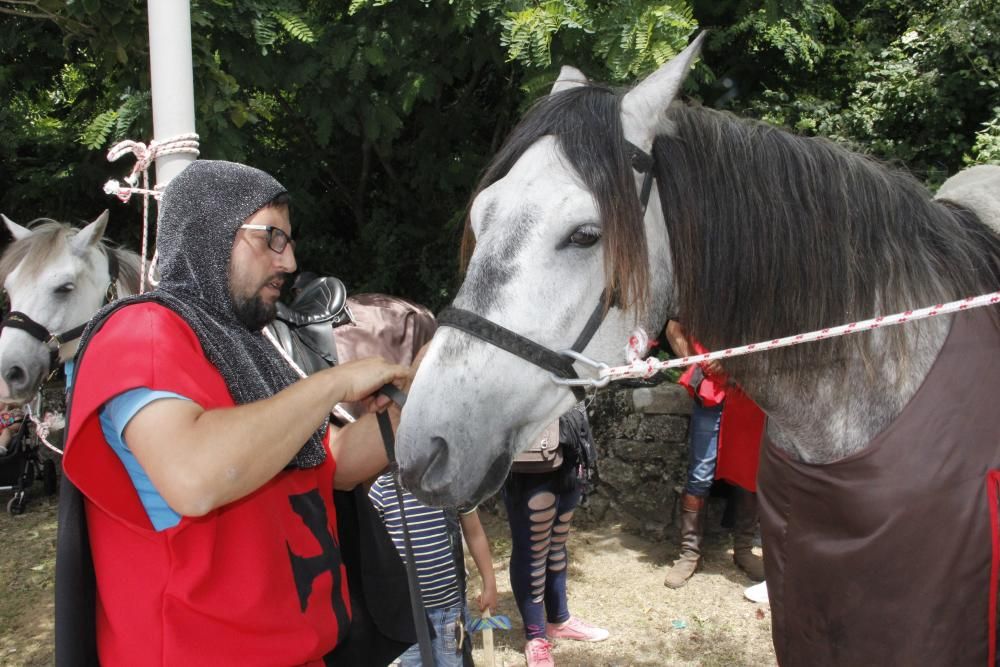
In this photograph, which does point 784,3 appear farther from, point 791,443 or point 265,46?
point 791,443

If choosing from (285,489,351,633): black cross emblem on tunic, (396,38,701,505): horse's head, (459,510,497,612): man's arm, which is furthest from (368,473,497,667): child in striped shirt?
(396,38,701,505): horse's head

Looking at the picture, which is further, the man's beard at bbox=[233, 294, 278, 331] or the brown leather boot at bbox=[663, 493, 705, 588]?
the brown leather boot at bbox=[663, 493, 705, 588]

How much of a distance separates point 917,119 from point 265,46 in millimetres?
4771

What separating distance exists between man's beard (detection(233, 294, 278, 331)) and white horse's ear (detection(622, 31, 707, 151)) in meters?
0.91

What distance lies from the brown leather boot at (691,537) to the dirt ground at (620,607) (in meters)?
0.10

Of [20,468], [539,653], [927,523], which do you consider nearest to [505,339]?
[927,523]

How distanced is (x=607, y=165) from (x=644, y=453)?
13.4 ft

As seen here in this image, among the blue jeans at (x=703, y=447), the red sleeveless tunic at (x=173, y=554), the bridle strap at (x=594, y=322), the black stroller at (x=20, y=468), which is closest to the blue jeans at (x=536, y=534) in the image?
the blue jeans at (x=703, y=447)

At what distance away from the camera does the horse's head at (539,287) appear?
1359 millimetres

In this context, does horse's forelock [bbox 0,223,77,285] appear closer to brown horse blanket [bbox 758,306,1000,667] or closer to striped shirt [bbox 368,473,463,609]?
striped shirt [bbox 368,473,463,609]

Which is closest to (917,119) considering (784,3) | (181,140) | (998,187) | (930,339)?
(784,3)

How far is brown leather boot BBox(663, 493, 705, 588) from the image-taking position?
15.1ft

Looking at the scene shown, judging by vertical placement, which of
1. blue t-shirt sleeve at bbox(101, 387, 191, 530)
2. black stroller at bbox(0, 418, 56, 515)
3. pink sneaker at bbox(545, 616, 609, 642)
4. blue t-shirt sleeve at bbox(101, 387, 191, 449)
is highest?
blue t-shirt sleeve at bbox(101, 387, 191, 449)

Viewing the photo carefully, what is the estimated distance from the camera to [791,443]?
171 cm
